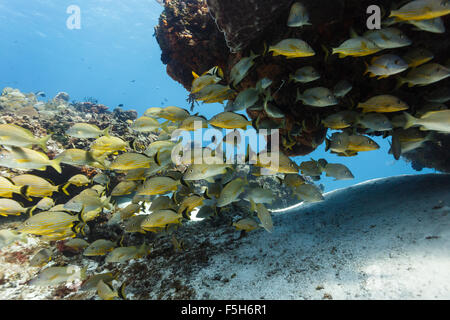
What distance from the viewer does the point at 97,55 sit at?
249 feet

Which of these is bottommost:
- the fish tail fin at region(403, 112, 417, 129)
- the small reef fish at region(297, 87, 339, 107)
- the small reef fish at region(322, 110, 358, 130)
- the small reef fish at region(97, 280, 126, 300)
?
the small reef fish at region(97, 280, 126, 300)

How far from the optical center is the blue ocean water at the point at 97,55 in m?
40.2

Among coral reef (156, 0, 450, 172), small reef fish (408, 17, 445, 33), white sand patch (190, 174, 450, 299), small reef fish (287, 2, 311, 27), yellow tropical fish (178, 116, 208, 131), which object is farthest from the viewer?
yellow tropical fish (178, 116, 208, 131)

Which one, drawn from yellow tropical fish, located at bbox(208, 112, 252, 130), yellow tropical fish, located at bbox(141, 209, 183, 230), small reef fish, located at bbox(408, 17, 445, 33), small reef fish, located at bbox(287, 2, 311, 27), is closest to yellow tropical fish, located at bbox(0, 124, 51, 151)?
yellow tropical fish, located at bbox(141, 209, 183, 230)

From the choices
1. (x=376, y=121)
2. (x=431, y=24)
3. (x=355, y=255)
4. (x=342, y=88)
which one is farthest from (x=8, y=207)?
(x=431, y=24)

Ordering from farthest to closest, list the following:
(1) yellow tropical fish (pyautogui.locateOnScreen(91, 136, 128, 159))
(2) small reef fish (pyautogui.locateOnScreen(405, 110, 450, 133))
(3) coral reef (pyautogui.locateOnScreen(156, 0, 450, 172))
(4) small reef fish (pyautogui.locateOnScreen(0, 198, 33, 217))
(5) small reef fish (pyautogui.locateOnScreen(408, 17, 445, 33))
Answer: (1) yellow tropical fish (pyautogui.locateOnScreen(91, 136, 128, 159)) < (4) small reef fish (pyautogui.locateOnScreen(0, 198, 33, 217)) < (3) coral reef (pyautogui.locateOnScreen(156, 0, 450, 172)) < (5) small reef fish (pyautogui.locateOnScreen(408, 17, 445, 33)) < (2) small reef fish (pyautogui.locateOnScreen(405, 110, 450, 133))

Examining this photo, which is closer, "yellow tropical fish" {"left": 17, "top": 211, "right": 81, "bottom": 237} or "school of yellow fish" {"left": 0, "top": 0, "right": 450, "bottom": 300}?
"school of yellow fish" {"left": 0, "top": 0, "right": 450, "bottom": 300}

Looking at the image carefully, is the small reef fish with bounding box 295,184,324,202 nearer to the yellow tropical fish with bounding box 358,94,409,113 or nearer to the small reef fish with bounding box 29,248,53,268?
the yellow tropical fish with bounding box 358,94,409,113

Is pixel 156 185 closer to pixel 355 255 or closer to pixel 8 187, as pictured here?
pixel 8 187

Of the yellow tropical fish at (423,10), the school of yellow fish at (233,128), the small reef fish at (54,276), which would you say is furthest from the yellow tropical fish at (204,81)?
the small reef fish at (54,276)

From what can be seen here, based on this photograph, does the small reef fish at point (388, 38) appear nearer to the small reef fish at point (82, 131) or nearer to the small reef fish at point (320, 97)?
the small reef fish at point (320, 97)

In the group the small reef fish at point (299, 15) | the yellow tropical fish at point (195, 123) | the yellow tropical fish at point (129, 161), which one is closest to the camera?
the small reef fish at point (299, 15)

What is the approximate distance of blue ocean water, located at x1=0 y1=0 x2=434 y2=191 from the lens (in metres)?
40.2
